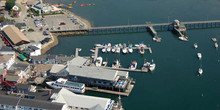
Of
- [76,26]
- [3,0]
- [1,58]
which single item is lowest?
[1,58]

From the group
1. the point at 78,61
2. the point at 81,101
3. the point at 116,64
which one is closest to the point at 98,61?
the point at 116,64

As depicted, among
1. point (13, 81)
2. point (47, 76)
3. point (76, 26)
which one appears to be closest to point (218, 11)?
point (76, 26)

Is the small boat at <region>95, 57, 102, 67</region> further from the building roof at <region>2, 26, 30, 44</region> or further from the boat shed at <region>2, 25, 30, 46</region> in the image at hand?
the building roof at <region>2, 26, 30, 44</region>

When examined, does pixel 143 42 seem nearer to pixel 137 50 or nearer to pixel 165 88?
pixel 137 50

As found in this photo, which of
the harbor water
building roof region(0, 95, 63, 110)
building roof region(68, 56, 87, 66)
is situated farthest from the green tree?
building roof region(0, 95, 63, 110)

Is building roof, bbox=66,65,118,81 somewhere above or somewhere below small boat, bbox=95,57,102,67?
below

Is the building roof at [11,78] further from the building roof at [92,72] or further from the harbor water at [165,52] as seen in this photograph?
the harbor water at [165,52]

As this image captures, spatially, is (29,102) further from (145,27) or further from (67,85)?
(145,27)
